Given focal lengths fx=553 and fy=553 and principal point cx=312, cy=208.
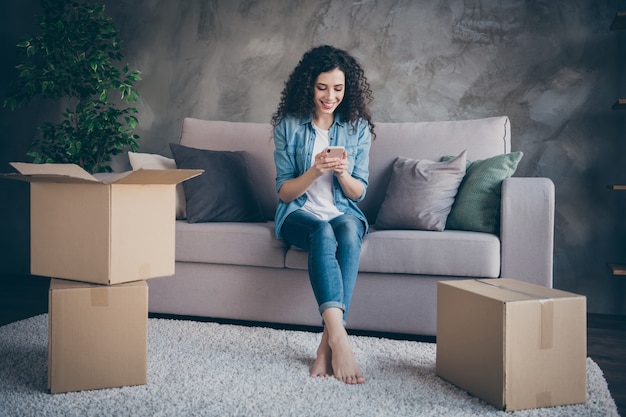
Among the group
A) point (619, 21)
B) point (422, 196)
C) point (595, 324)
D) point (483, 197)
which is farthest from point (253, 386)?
point (619, 21)

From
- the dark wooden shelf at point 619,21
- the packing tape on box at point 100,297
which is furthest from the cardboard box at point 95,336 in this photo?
the dark wooden shelf at point 619,21

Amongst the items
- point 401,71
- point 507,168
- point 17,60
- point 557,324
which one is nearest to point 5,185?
point 17,60

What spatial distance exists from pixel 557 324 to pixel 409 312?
75 centimetres

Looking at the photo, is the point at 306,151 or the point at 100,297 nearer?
the point at 100,297

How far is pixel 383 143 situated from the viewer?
8.89 ft

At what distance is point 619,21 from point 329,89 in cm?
156

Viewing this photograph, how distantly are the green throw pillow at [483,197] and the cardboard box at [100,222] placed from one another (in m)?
1.19

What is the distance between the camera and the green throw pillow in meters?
2.21

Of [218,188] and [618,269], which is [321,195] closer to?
[218,188]

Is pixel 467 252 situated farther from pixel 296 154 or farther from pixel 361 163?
pixel 296 154

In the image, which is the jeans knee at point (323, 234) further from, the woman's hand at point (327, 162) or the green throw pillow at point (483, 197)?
the green throw pillow at point (483, 197)

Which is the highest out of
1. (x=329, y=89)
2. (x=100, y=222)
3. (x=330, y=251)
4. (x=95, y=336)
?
(x=329, y=89)

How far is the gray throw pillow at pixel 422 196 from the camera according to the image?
7.49 ft

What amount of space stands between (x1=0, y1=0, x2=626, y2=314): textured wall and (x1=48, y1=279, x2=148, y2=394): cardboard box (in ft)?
6.85
